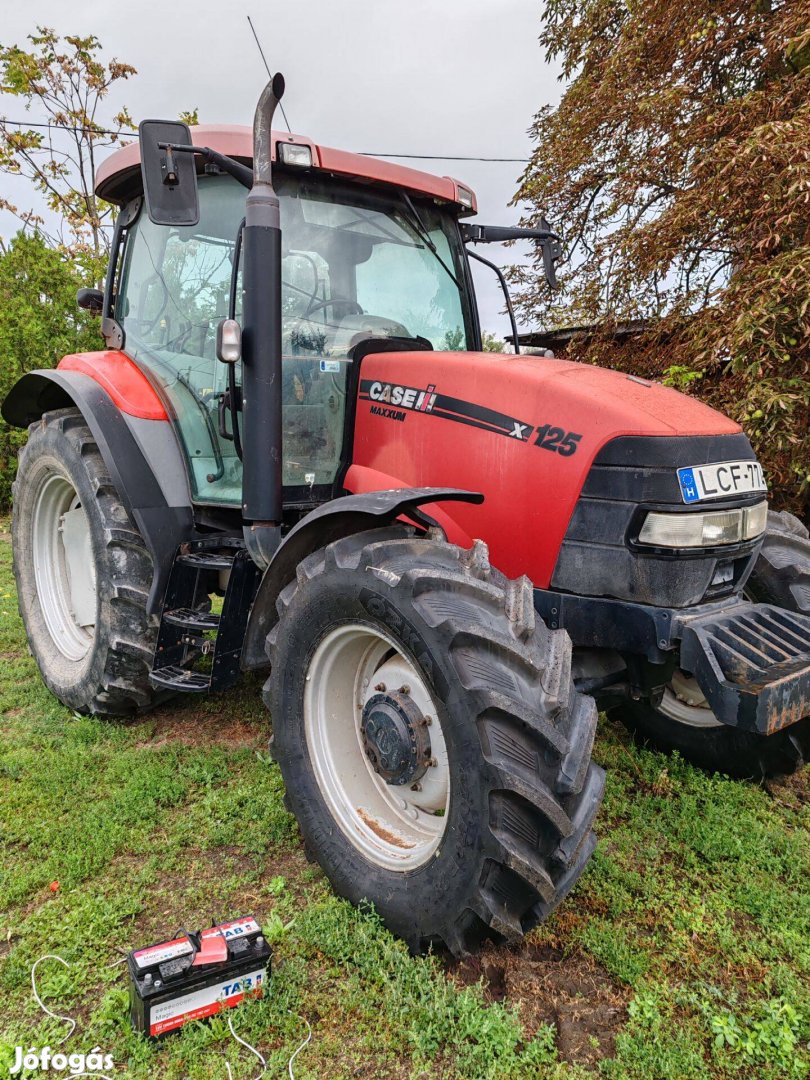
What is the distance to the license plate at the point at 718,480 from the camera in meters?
2.25

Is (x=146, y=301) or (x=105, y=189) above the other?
(x=105, y=189)

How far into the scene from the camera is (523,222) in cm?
709

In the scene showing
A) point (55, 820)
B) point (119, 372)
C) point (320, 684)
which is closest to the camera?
point (320, 684)

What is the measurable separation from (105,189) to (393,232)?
1523 mm

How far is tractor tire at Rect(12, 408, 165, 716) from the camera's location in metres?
3.36

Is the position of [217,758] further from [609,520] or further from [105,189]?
[105,189]

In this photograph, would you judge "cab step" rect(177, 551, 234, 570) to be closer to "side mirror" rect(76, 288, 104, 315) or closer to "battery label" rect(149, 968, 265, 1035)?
"battery label" rect(149, 968, 265, 1035)

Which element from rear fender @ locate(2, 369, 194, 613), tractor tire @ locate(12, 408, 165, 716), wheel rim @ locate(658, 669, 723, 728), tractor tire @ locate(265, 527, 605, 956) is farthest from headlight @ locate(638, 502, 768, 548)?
tractor tire @ locate(12, 408, 165, 716)

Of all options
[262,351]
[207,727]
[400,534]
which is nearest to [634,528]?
[400,534]

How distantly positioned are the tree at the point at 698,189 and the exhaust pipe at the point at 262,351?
122 inches

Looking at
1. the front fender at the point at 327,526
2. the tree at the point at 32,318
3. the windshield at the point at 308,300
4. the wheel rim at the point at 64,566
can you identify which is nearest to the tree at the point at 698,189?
the windshield at the point at 308,300

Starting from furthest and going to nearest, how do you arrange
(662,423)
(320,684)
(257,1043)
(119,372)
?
(119,372) → (320,684) → (662,423) → (257,1043)

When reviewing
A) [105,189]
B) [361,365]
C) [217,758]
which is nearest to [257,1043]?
[217,758]

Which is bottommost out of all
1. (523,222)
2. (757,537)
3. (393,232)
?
(757,537)
